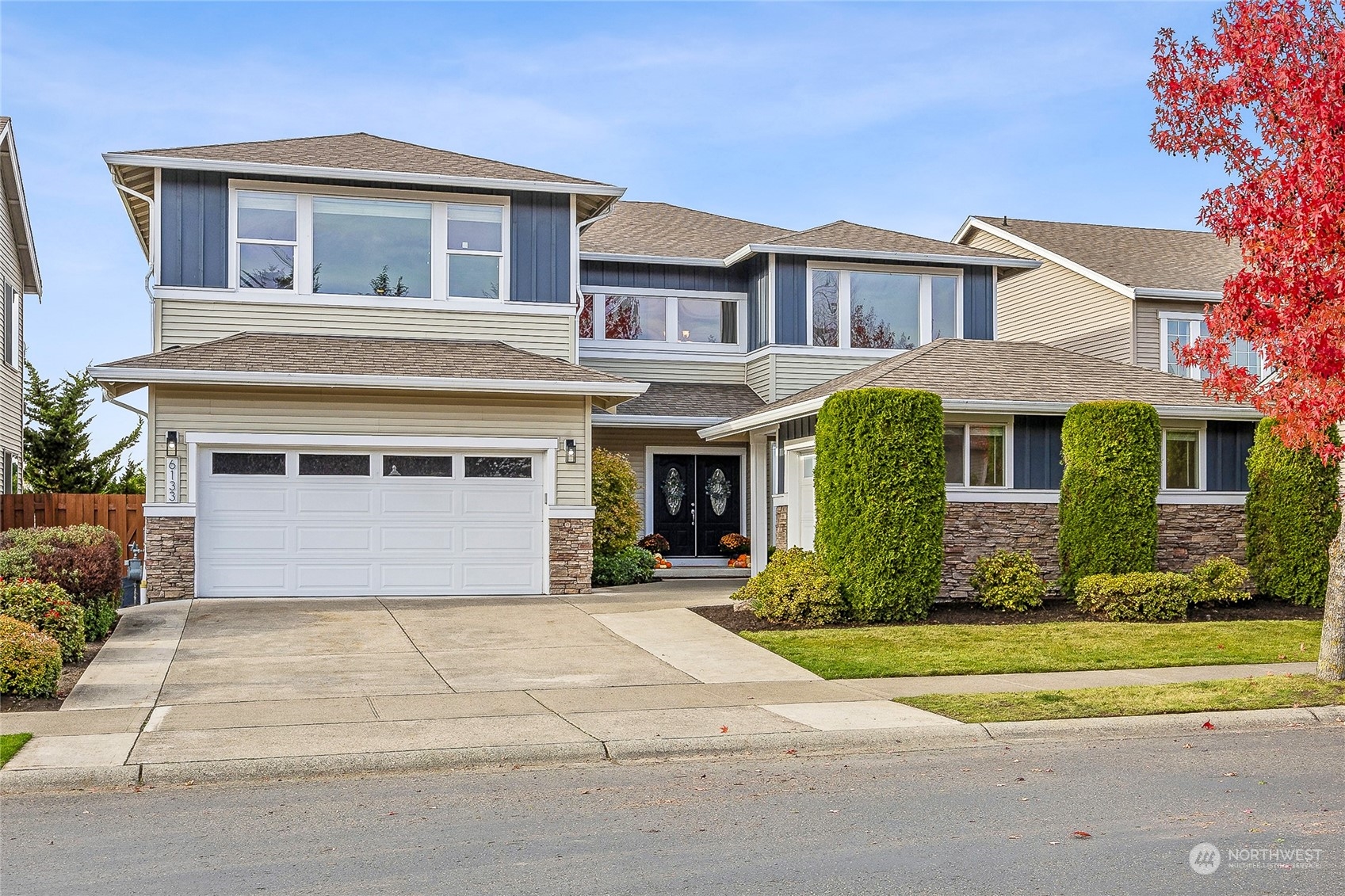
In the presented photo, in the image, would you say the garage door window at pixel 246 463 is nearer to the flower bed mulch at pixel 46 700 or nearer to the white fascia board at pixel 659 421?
the flower bed mulch at pixel 46 700

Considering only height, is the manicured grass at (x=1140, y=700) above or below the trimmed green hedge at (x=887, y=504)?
below

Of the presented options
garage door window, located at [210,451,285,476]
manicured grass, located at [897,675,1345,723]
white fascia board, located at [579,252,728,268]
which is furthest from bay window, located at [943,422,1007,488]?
garage door window, located at [210,451,285,476]

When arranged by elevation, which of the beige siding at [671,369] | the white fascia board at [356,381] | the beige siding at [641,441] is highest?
the beige siding at [671,369]

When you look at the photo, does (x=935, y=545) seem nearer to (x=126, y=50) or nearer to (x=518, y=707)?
(x=518, y=707)

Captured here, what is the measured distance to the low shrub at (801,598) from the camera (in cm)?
1529

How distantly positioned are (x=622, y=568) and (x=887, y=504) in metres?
6.29

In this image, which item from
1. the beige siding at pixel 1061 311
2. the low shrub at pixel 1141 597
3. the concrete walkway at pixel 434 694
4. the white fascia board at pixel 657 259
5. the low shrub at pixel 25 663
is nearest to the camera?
the concrete walkway at pixel 434 694

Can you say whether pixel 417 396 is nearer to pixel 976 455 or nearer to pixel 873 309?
pixel 976 455

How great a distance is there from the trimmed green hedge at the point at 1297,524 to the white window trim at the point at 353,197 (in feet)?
37.6

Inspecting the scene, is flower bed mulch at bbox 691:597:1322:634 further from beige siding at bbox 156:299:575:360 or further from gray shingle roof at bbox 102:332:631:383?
beige siding at bbox 156:299:575:360

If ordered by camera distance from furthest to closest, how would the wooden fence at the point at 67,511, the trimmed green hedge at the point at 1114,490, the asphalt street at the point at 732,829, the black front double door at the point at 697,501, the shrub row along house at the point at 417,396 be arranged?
the black front double door at the point at 697,501
the wooden fence at the point at 67,511
the shrub row along house at the point at 417,396
the trimmed green hedge at the point at 1114,490
the asphalt street at the point at 732,829

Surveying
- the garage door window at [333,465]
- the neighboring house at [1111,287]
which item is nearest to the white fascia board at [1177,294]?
the neighboring house at [1111,287]

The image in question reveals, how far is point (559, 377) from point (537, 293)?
2.11 metres

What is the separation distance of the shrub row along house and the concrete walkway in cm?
170
